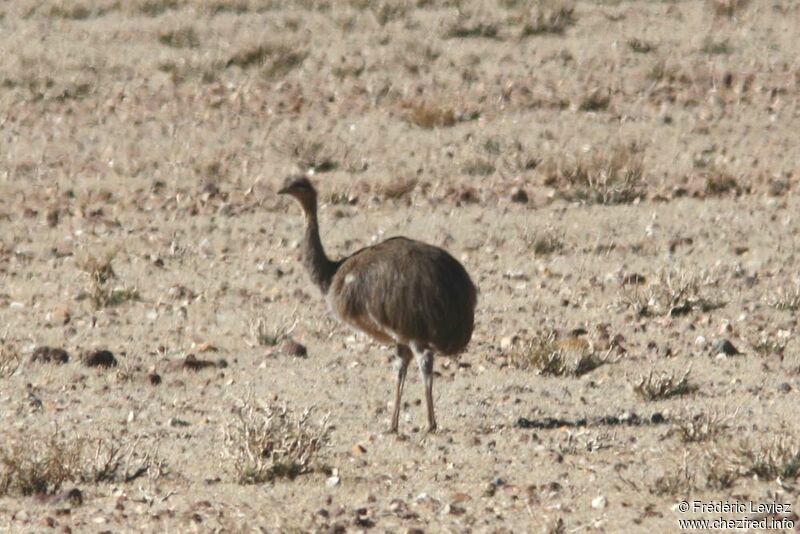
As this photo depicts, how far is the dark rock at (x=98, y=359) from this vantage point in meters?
11.0

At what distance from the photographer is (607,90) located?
20.8 metres

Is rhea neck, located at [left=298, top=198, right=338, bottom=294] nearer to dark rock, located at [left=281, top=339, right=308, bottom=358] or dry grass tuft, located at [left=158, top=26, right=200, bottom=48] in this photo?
dark rock, located at [left=281, top=339, right=308, bottom=358]

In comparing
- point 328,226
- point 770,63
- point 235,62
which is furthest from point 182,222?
point 770,63

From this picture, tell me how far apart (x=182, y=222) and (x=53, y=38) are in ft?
36.4

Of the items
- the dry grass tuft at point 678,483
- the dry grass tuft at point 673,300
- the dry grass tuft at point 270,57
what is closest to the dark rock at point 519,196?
the dry grass tuft at point 673,300

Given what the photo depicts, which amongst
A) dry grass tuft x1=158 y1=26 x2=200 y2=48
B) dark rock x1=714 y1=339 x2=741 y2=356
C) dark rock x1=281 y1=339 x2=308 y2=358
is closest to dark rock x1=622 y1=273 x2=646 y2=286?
dark rock x1=714 y1=339 x2=741 y2=356

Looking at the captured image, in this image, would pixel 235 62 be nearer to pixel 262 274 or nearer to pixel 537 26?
pixel 537 26

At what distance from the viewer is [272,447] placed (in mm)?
8414

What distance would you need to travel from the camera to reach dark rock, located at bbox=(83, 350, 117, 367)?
36.2 feet

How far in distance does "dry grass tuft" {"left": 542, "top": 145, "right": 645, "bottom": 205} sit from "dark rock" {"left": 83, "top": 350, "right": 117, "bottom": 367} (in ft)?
20.6

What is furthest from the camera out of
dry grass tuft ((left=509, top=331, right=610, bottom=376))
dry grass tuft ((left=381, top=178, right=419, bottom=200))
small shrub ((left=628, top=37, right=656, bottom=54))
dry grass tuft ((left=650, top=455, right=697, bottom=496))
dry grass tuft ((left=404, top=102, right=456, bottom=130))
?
small shrub ((left=628, top=37, right=656, bottom=54))

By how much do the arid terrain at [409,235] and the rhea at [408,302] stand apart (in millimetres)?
448

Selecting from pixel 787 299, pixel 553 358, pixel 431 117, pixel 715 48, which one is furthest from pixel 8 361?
pixel 715 48

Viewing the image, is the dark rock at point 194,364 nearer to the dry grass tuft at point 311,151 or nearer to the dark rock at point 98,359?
the dark rock at point 98,359
